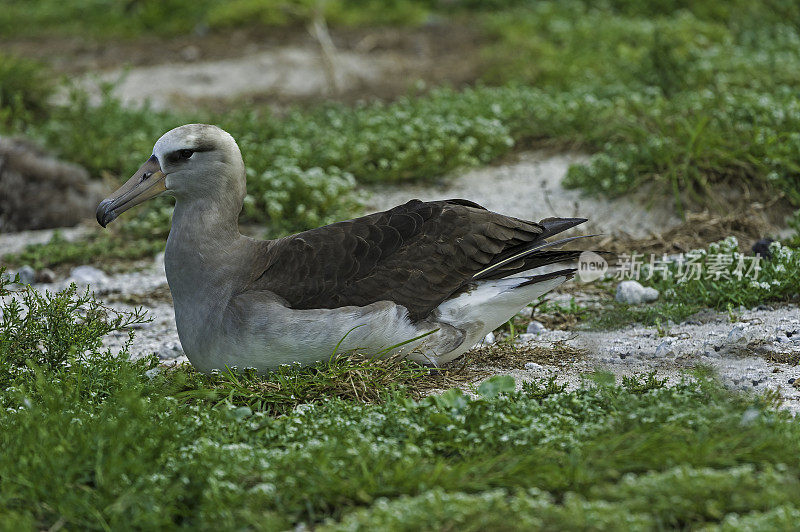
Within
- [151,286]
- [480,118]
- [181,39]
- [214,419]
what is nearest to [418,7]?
[181,39]

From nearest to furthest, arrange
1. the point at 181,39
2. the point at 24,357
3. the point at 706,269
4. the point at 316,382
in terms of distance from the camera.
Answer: the point at 316,382
the point at 24,357
the point at 706,269
the point at 181,39

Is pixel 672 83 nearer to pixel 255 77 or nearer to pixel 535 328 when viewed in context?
pixel 535 328

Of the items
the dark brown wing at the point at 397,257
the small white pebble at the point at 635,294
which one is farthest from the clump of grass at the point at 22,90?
the small white pebble at the point at 635,294

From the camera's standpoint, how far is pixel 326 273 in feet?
15.8

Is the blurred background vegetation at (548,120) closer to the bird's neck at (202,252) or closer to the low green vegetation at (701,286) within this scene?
the low green vegetation at (701,286)

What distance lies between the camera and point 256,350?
463 cm

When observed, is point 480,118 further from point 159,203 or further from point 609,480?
point 609,480

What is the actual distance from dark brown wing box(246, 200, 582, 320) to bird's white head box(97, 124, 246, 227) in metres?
0.45

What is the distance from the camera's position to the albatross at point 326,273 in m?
4.67

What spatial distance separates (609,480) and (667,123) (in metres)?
5.62

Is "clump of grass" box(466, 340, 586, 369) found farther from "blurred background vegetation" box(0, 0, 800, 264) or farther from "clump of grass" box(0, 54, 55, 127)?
"clump of grass" box(0, 54, 55, 127)

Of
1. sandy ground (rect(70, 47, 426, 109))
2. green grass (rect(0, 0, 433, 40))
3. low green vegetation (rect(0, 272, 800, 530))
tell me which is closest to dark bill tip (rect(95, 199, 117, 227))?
low green vegetation (rect(0, 272, 800, 530))

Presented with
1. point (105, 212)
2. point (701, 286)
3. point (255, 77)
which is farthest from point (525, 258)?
point (255, 77)

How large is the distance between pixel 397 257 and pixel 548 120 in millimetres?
4541
